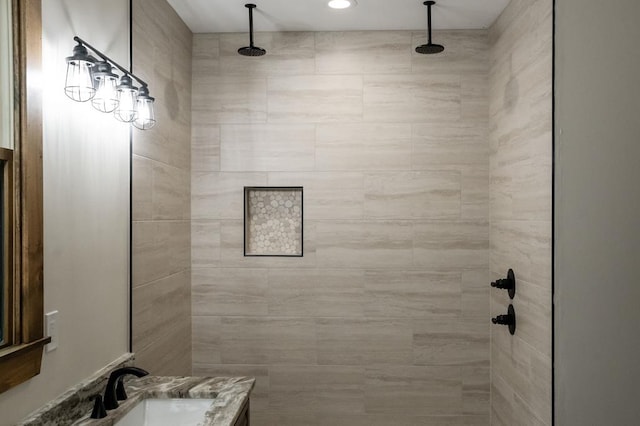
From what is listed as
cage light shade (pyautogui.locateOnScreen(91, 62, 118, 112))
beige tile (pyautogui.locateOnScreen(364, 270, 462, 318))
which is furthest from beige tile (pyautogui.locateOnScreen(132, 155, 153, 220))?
beige tile (pyautogui.locateOnScreen(364, 270, 462, 318))

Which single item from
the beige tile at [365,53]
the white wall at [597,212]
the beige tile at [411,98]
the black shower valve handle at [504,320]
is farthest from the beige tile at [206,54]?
the white wall at [597,212]

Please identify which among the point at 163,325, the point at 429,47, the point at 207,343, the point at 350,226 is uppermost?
the point at 429,47

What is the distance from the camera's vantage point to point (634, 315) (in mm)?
300

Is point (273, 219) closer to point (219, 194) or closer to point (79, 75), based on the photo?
point (219, 194)

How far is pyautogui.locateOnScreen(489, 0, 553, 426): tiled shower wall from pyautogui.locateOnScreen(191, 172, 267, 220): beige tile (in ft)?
4.51

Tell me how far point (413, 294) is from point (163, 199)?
1.47 meters

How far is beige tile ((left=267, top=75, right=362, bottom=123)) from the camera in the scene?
297 cm

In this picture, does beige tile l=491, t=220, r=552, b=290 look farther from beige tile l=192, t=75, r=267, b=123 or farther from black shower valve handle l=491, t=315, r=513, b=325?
beige tile l=192, t=75, r=267, b=123

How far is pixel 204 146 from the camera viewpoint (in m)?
3.01

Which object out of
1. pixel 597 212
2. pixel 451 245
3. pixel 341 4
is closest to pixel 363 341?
pixel 451 245

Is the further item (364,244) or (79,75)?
(364,244)

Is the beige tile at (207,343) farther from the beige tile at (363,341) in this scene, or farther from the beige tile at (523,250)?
the beige tile at (523,250)

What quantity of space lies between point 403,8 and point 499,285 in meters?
1.49

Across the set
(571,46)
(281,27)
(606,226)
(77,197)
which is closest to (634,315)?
(606,226)
